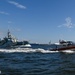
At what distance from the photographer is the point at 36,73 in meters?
27.3

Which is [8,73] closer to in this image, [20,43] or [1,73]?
[1,73]

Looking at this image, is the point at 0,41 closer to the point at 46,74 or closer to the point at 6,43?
the point at 6,43

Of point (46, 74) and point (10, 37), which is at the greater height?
point (10, 37)

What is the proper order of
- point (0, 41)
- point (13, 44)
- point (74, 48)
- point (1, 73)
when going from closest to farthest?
point (1, 73) → point (74, 48) → point (13, 44) → point (0, 41)

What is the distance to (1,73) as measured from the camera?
26.3 meters

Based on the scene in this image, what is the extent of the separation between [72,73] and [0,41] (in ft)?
551

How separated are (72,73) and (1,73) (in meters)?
8.11

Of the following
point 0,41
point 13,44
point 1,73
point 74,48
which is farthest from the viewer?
point 0,41

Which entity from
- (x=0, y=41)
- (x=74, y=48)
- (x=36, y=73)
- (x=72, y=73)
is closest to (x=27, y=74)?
(x=36, y=73)

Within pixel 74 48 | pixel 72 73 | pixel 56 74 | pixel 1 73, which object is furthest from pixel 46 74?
pixel 74 48

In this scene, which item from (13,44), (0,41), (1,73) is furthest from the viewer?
(0,41)

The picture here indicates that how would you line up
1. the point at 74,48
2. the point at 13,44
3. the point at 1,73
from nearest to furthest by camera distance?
the point at 1,73 → the point at 74,48 → the point at 13,44

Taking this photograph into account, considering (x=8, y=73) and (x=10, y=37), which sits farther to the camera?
(x=10, y=37)

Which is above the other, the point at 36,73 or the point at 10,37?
the point at 10,37
